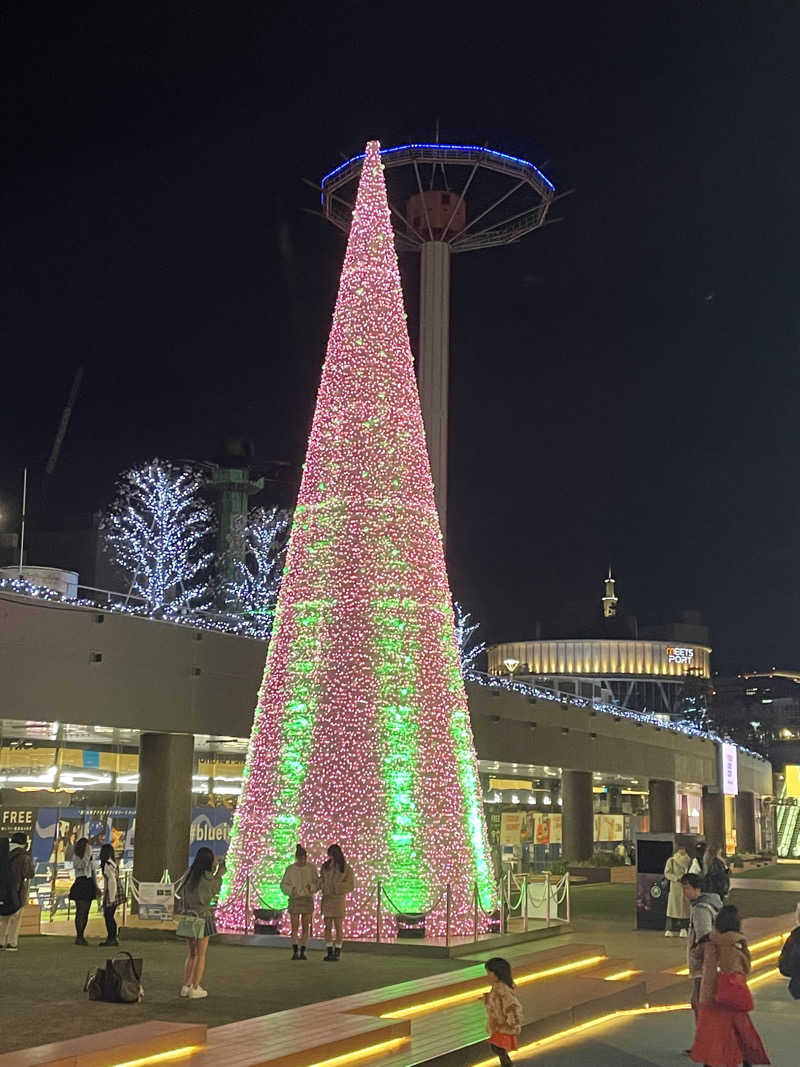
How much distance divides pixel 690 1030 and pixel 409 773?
13.3 ft

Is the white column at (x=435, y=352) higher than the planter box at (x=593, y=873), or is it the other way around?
the white column at (x=435, y=352)

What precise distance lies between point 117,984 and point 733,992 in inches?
185

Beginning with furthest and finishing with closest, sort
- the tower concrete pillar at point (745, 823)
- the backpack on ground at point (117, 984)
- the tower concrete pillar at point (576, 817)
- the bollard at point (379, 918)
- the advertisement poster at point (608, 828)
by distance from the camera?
the tower concrete pillar at point (745, 823), the advertisement poster at point (608, 828), the tower concrete pillar at point (576, 817), the bollard at point (379, 918), the backpack on ground at point (117, 984)

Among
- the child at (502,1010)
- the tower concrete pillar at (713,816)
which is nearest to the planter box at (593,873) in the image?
the tower concrete pillar at (713,816)

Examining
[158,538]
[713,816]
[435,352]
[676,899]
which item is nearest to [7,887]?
[676,899]

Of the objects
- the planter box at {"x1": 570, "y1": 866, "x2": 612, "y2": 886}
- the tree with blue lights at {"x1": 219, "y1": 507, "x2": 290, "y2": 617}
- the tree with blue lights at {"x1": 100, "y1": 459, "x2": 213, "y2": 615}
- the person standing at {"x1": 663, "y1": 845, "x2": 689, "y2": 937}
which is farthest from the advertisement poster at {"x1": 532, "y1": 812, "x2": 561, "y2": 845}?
the person standing at {"x1": 663, "y1": 845, "x2": 689, "y2": 937}

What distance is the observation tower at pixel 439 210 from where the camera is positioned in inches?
1419

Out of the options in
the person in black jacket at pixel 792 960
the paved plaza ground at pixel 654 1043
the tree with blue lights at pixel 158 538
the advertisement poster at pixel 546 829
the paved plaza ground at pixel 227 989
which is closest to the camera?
the person in black jacket at pixel 792 960

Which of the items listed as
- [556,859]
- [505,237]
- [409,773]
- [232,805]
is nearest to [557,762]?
[556,859]

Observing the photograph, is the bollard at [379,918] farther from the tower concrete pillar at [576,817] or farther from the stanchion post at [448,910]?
the tower concrete pillar at [576,817]

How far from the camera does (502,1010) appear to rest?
7777mm

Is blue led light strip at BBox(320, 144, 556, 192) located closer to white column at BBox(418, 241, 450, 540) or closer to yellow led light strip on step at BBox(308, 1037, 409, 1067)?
white column at BBox(418, 241, 450, 540)

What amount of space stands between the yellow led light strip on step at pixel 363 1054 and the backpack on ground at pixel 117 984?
82.9 inches

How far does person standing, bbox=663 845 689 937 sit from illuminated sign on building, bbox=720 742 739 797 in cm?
3198
